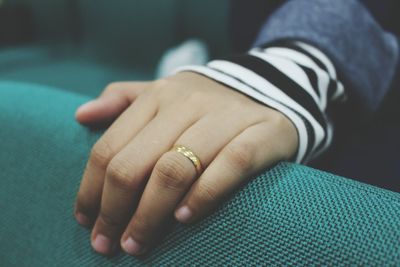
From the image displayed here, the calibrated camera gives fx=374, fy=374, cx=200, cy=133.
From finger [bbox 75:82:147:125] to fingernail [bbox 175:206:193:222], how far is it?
0.48 ft

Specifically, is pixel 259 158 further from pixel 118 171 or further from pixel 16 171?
pixel 16 171

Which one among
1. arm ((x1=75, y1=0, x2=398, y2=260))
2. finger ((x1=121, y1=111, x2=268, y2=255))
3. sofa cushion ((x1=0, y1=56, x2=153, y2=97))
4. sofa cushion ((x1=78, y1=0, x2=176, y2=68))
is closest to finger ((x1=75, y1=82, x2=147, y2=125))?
arm ((x1=75, y1=0, x2=398, y2=260))

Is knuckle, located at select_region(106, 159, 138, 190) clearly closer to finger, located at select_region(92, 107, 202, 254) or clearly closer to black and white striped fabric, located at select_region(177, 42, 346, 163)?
finger, located at select_region(92, 107, 202, 254)

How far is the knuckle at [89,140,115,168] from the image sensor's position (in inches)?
12.6

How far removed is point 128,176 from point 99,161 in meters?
0.04

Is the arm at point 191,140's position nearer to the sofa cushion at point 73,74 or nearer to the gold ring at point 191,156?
the gold ring at point 191,156

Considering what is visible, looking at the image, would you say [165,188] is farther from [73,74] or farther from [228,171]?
[73,74]

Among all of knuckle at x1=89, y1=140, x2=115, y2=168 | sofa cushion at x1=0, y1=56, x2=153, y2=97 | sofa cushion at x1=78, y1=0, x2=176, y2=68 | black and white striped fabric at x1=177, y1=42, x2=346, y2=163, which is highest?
black and white striped fabric at x1=177, y1=42, x2=346, y2=163

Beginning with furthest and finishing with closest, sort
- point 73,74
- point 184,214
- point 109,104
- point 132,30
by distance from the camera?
point 132,30 → point 73,74 → point 109,104 → point 184,214

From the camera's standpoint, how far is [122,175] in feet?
0.97

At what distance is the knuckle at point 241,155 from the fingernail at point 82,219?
0.14 metres

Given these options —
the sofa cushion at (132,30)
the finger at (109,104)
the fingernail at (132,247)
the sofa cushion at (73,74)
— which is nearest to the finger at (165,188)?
the fingernail at (132,247)

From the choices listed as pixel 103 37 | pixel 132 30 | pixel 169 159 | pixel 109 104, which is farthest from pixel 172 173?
pixel 103 37

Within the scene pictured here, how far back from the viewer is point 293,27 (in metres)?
0.50
